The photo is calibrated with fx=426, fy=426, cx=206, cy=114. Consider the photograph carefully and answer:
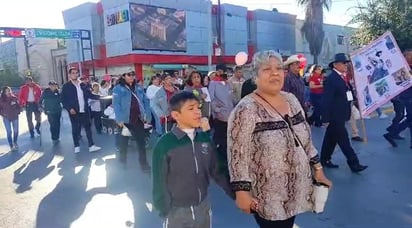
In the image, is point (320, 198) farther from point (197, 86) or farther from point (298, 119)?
point (197, 86)

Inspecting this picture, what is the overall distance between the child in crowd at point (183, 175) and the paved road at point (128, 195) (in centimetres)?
169

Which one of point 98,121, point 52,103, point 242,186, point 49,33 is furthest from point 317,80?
point 49,33

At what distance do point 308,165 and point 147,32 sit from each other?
86.0ft

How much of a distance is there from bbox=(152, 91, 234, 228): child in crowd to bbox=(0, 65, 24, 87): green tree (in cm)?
4535

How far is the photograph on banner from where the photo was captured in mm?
7309

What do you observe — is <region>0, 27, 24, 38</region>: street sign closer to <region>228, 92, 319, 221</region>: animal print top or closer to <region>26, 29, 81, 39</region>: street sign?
<region>26, 29, 81, 39</region>: street sign

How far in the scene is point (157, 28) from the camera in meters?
28.5

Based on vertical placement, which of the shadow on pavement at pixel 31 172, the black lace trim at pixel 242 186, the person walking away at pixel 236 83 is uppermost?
the person walking away at pixel 236 83

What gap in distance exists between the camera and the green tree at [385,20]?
19750 mm

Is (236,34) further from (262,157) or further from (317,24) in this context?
(262,157)

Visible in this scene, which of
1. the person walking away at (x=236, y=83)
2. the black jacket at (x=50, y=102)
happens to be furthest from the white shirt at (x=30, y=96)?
the person walking away at (x=236, y=83)

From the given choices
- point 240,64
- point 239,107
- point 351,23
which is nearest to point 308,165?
point 239,107

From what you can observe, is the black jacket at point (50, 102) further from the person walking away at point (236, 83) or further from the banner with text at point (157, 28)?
the banner with text at point (157, 28)

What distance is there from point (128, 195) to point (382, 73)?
15.9ft
